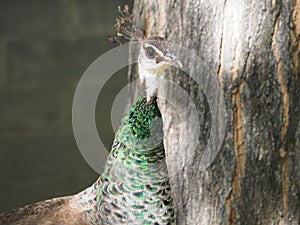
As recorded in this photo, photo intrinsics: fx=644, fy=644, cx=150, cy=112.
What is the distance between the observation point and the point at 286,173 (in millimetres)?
1886

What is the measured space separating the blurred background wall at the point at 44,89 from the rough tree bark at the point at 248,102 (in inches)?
67.0

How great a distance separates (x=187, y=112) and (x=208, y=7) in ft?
1.03

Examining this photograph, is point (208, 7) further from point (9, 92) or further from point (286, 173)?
point (9, 92)

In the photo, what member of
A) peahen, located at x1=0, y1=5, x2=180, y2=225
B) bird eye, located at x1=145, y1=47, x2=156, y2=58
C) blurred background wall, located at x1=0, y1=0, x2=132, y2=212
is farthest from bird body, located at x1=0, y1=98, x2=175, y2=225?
blurred background wall, located at x1=0, y1=0, x2=132, y2=212

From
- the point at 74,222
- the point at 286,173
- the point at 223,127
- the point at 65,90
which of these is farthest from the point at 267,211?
the point at 65,90

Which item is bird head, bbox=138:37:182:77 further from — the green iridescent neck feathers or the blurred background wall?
the blurred background wall

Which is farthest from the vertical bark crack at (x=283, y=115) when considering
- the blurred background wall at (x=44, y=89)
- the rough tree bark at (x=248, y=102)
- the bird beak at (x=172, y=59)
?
the blurred background wall at (x=44, y=89)

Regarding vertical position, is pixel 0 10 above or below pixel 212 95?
above

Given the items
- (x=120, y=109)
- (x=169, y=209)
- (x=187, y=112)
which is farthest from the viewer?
(x=120, y=109)

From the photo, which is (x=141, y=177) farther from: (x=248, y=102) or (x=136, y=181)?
(x=248, y=102)

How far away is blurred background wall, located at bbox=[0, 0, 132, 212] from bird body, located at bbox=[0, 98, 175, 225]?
5.84ft

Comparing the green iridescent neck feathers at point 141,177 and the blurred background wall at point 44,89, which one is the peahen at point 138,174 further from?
the blurred background wall at point 44,89

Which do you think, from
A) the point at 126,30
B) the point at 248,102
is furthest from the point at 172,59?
the point at 248,102

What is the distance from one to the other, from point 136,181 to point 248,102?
1.29 feet
